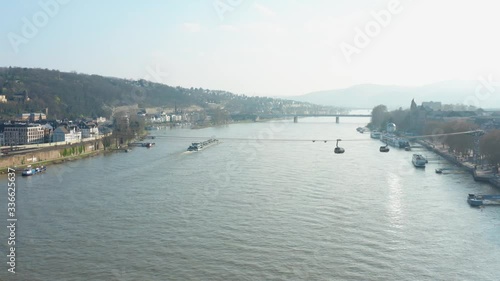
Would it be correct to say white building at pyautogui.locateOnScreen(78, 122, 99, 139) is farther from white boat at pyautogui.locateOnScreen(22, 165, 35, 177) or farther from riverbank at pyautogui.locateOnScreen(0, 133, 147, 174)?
white boat at pyautogui.locateOnScreen(22, 165, 35, 177)

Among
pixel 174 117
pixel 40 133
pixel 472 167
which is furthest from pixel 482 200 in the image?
pixel 174 117

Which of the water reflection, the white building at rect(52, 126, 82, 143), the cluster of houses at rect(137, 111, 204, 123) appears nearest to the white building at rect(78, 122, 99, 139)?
the white building at rect(52, 126, 82, 143)

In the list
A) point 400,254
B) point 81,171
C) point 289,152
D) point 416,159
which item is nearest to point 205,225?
point 400,254

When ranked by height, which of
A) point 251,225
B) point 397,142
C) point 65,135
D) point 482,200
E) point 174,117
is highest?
point 174,117

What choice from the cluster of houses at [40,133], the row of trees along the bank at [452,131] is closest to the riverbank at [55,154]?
the cluster of houses at [40,133]

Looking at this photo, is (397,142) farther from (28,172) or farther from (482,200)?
(28,172)

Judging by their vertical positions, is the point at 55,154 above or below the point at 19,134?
below

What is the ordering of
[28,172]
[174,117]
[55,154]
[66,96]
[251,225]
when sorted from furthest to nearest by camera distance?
[174,117] < [66,96] < [55,154] < [28,172] < [251,225]

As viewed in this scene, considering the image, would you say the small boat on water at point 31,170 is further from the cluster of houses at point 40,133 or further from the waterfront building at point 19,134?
the waterfront building at point 19,134
